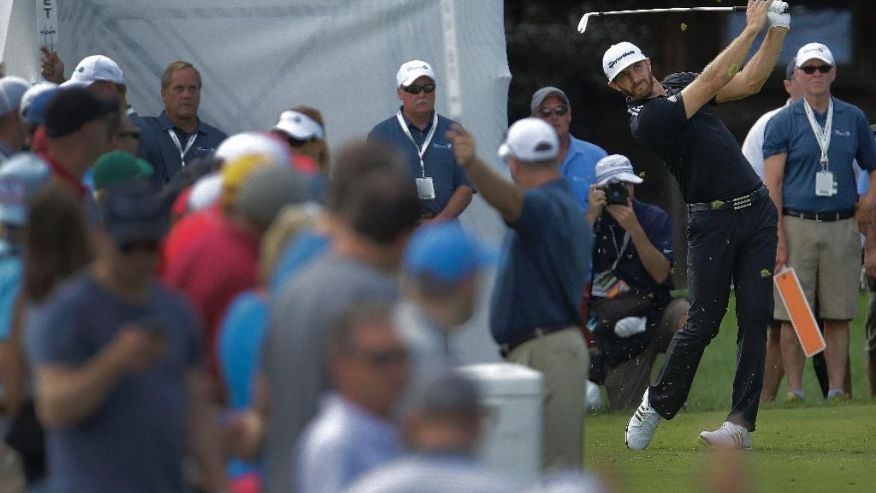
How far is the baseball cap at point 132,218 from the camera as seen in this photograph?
5.59 meters

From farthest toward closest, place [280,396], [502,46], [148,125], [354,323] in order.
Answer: [502,46] < [148,125] < [280,396] < [354,323]

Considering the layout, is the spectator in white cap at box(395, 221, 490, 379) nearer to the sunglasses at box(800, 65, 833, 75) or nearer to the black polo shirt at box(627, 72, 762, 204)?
the black polo shirt at box(627, 72, 762, 204)

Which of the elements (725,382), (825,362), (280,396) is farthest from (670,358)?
(280,396)

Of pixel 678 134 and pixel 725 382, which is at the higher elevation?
pixel 678 134

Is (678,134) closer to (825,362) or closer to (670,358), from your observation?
(670,358)

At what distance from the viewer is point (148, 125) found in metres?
11.5

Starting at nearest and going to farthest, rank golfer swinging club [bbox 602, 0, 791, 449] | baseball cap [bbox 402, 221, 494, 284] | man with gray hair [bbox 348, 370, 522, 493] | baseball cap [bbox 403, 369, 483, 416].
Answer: man with gray hair [bbox 348, 370, 522, 493], baseball cap [bbox 403, 369, 483, 416], baseball cap [bbox 402, 221, 494, 284], golfer swinging club [bbox 602, 0, 791, 449]

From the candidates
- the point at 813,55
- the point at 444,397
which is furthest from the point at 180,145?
the point at 444,397

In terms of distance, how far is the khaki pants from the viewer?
8.23m

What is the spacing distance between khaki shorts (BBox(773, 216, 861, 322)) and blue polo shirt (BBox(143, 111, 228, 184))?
4749 mm

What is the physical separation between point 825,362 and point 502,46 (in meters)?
3.80

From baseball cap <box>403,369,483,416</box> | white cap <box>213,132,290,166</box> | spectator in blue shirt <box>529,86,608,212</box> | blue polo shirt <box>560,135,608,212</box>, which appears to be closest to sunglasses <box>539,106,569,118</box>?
spectator in blue shirt <box>529,86,608,212</box>

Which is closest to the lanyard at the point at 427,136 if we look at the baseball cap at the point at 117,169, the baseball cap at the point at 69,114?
the baseball cap at the point at 117,169

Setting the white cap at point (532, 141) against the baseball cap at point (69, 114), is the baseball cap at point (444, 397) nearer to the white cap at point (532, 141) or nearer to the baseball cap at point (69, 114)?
the baseball cap at point (69, 114)
